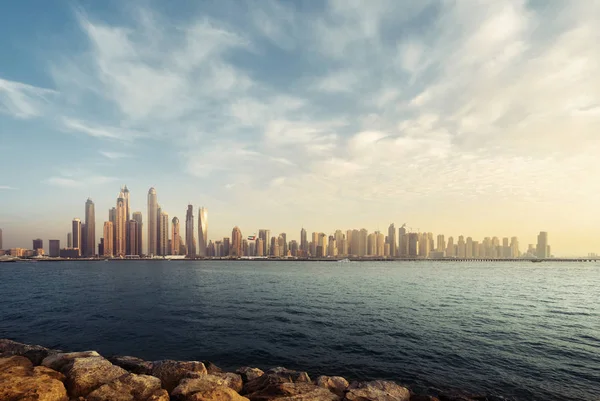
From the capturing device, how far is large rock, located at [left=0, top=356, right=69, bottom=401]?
13.9 meters

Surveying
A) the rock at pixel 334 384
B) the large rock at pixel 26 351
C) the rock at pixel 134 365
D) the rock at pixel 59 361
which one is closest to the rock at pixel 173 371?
the rock at pixel 134 365

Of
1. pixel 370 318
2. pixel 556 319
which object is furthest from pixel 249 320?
pixel 556 319

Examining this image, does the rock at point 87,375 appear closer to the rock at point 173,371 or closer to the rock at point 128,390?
the rock at point 128,390

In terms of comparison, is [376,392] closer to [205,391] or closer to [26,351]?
[205,391]

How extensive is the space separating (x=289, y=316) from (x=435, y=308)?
77.8 ft

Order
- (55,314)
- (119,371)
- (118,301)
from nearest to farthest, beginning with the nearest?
1. (119,371)
2. (55,314)
3. (118,301)

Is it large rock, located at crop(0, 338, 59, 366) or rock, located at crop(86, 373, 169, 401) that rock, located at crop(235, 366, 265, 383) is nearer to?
rock, located at crop(86, 373, 169, 401)

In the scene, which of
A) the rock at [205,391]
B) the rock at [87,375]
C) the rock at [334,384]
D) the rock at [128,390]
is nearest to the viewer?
the rock at [205,391]

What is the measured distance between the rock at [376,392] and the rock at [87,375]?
13.2 meters

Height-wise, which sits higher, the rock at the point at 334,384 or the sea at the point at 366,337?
the rock at the point at 334,384

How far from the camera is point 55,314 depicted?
1791 inches

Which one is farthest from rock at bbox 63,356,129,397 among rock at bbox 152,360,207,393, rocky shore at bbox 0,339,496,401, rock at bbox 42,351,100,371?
rock at bbox 152,360,207,393

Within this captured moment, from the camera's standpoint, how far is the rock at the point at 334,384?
1816 centimetres

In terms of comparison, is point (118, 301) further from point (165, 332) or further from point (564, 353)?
point (564, 353)
